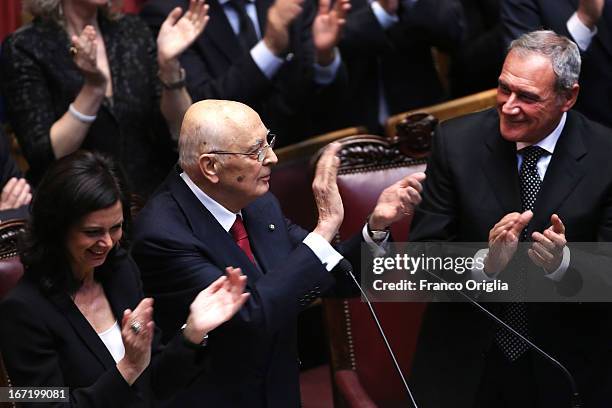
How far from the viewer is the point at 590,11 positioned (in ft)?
9.72

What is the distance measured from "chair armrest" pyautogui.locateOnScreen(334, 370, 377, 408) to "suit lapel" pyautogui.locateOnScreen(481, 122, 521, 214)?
523 mm

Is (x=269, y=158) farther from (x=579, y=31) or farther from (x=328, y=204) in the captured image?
(x=579, y=31)

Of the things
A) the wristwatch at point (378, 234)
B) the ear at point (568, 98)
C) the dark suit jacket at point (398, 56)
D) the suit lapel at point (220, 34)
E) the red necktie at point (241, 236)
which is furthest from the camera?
the dark suit jacket at point (398, 56)

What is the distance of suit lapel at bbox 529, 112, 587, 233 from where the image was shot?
Answer: 2385 millimetres

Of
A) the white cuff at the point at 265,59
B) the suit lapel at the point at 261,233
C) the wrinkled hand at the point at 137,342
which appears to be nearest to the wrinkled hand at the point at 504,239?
the suit lapel at the point at 261,233

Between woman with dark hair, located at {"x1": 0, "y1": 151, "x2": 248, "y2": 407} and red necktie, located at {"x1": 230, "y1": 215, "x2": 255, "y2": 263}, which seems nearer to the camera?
woman with dark hair, located at {"x1": 0, "y1": 151, "x2": 248, "y2": 407}

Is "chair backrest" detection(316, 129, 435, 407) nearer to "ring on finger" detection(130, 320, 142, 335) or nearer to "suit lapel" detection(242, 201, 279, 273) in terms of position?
"suit lapel" detection(242, 201, 279, 273)

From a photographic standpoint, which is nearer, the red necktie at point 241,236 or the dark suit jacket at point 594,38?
the red necktie at point 241,236

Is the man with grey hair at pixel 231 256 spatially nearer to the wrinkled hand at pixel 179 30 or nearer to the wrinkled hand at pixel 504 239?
the wrinkled hand at pixel 504 239

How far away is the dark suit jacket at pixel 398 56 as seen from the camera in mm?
3334

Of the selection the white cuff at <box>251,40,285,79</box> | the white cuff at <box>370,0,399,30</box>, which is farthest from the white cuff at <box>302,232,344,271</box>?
the white cuff at <box>370,0,399,30</box>

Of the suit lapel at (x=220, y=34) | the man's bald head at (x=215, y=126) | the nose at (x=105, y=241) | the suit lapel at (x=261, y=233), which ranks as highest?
the man's bald head at (x=215, y=126)

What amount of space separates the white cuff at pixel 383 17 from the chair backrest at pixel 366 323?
0.81 metres

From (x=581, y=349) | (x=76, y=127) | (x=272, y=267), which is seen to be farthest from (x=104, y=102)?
(x=581, y=349)
